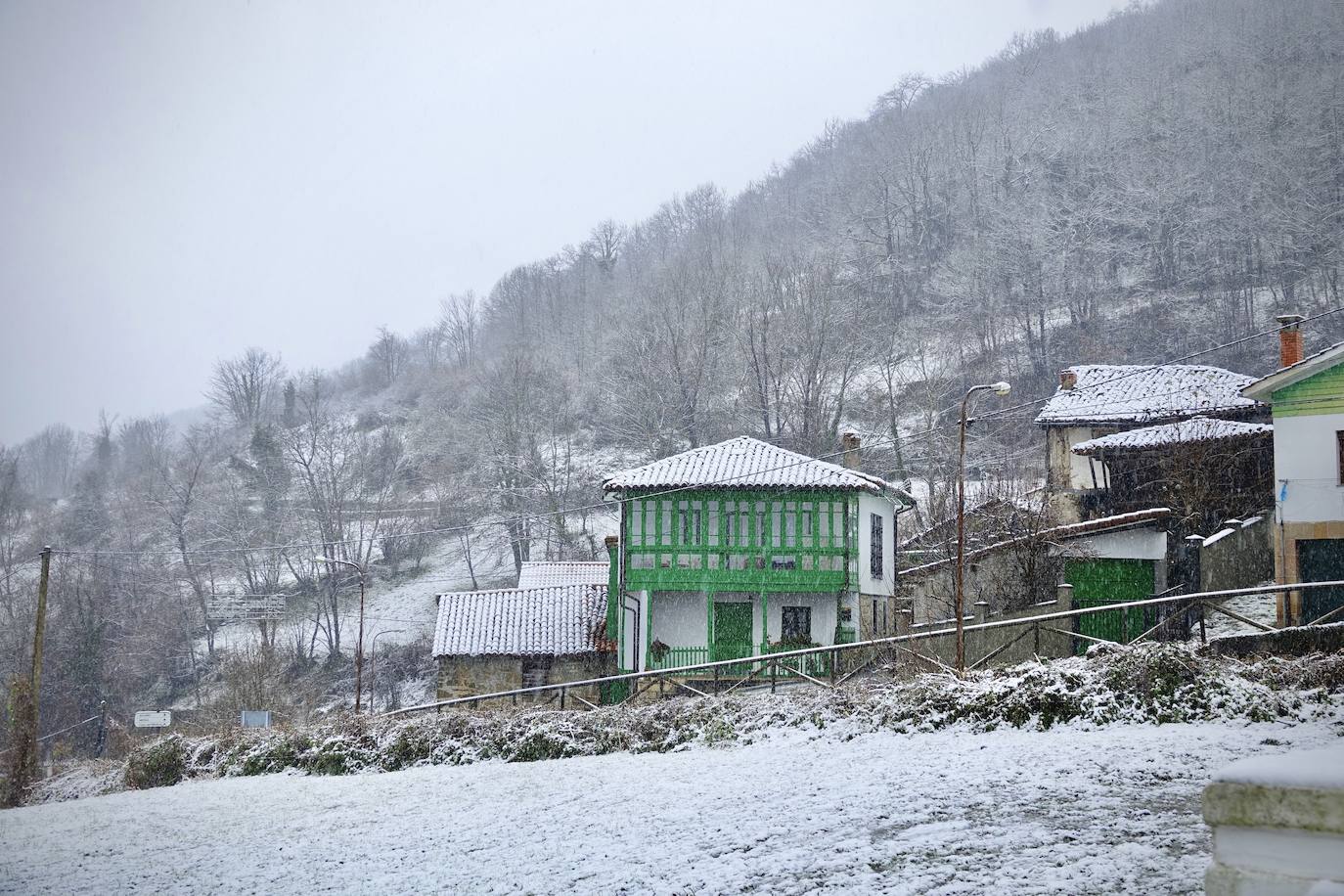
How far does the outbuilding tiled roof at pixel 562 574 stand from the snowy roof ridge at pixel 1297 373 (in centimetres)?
1913

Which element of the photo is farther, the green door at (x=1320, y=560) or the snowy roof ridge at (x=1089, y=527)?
the snowy roof ridge at (x=1089, y=527)

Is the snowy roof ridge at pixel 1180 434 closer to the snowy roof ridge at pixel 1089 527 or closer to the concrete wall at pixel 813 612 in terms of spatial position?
the snowy roof ridge at pixel 1089 527

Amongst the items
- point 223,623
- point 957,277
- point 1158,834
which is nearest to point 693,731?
point 1158,834

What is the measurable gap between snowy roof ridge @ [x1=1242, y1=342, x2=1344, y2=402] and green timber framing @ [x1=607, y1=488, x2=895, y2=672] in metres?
9.78

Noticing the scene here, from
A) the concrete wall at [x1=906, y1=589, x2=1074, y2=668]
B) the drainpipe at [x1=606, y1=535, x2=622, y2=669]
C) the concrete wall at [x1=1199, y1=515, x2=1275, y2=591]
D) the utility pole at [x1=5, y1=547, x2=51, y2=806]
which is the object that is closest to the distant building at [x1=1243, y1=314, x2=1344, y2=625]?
the concrete wall at [x1=1199, y1=515, x2=1275, y2=591]

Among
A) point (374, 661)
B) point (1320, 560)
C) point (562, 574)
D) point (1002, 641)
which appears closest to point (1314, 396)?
point (1320, 560)

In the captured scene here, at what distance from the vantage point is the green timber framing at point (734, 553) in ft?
92.0

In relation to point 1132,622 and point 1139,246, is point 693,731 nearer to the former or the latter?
point 1132,622

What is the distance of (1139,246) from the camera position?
62.7 meters

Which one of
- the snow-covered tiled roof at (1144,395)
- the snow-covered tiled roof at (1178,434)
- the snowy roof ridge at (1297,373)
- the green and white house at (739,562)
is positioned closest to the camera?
the snowy roof ridge at (1297,373)

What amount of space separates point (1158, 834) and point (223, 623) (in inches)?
1850

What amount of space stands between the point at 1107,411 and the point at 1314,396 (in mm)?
12332

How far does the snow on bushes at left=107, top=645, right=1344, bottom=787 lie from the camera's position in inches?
435

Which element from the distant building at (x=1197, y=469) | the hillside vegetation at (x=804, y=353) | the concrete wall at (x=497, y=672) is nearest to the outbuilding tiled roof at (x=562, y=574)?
the concrete wall at (x=497, y=672)
